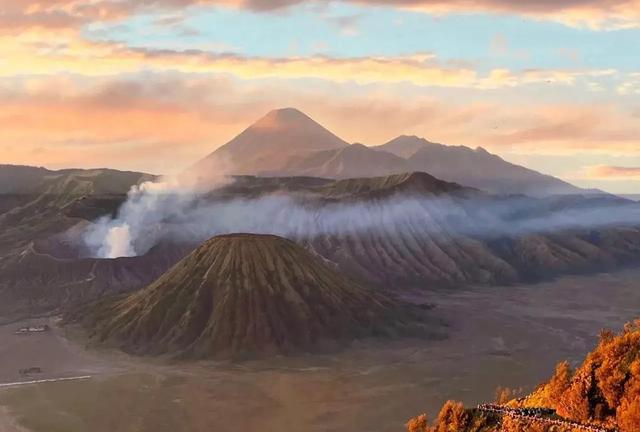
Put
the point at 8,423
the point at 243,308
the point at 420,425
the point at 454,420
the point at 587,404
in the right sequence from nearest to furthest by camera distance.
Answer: the point at 587,404 → the point at 454,420 → the point at 420,425 → the point at 8,423 → the point at 243,308

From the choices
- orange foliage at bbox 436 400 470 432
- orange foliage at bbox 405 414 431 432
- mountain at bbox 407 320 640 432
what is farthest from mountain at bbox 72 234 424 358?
mountain at bbox 407 320 640 432

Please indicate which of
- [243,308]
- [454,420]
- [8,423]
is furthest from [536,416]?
[243,308]

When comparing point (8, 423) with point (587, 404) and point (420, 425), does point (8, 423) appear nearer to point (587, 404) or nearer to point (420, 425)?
point (420, 425)

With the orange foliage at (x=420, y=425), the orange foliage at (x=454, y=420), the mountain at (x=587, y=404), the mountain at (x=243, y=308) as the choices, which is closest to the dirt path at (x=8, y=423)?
the mountain at (x=243, y=308)

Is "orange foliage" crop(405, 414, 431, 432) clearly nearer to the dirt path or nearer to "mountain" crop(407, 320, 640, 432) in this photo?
"mountain" crop(407, 320, 640, 432)

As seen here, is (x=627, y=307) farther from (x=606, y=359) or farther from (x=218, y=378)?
(x=606, y=359)

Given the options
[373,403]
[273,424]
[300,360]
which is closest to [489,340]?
[300,360]

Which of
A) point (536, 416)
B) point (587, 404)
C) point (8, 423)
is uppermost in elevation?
point (587, 404)
